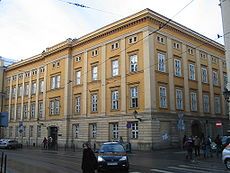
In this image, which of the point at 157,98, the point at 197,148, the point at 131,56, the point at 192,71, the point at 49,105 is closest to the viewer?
the point at 197,148

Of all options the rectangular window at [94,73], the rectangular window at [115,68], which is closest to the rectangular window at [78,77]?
the rectangular window at [94,73]

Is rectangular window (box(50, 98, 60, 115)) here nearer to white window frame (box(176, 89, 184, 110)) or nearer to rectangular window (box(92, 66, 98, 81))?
rectangular window (box(92, 66, 98, 81))

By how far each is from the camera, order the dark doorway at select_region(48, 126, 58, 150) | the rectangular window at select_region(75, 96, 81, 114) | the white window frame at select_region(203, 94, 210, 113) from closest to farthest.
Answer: the white window frame at select_region(203, 94, 210, 113), the rectangular window at select_region(75, 96, 81, 114), the dark doorway at select_region(48, 126, 58, 150)

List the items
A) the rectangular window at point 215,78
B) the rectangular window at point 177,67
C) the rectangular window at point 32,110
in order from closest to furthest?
the rectangular window at point 177,67 < the rectangular window at point 215,78 < the rectangular window at point 32,110

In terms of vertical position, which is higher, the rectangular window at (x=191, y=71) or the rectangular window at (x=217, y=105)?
the rectangular window at (x=191, y=71)

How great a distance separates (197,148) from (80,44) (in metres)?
25.9

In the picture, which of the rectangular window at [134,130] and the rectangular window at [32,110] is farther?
the rectangular window at [32,110]

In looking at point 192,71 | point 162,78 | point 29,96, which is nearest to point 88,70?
point 162,78

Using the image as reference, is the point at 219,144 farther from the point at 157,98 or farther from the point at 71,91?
the point at 71,91

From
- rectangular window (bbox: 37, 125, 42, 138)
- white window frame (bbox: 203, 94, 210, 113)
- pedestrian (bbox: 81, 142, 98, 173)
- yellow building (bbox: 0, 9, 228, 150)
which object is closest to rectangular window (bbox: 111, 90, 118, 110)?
yellow building (bbox: 0, 9, 228, 150)

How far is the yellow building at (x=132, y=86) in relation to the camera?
35500mm

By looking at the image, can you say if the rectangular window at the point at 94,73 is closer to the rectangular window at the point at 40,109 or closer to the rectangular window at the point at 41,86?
the rectangular window at the point at 41,86

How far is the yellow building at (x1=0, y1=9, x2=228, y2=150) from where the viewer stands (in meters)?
35.5

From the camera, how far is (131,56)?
123 ft
